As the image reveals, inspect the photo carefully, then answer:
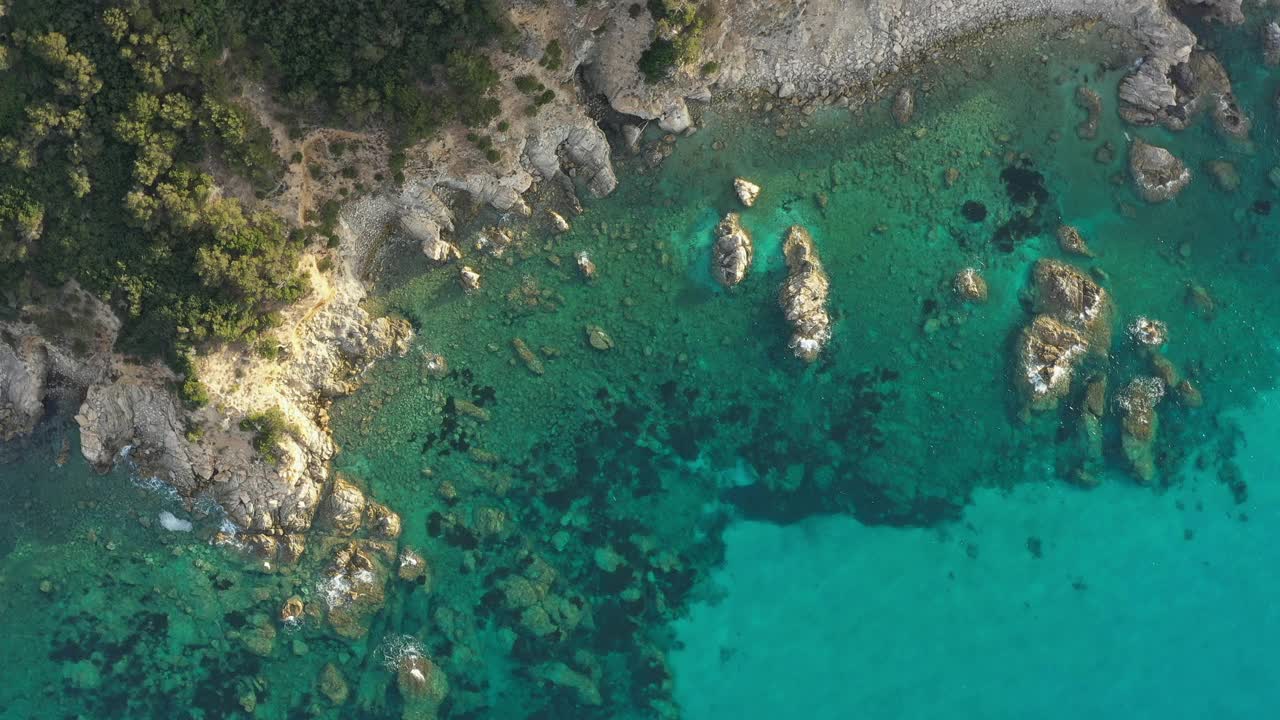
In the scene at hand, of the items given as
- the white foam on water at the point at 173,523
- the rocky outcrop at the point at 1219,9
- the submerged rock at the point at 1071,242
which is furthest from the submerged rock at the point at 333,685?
the rocky outcrop at the point at 1219,9

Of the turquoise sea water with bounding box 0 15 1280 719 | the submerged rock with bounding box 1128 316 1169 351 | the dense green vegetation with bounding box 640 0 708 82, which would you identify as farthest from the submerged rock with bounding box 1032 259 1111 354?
the dense green vegetation with bounding box 640 0 708 82

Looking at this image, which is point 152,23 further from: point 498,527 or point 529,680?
point 529,680

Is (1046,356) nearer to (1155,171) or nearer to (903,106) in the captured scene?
(1155,171)

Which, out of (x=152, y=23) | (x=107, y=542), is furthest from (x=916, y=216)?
(x=107, y=542)

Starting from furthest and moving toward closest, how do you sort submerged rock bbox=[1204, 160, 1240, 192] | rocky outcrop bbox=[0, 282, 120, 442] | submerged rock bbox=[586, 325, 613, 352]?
submerged rock bbox=[1204, 160, 1240, 192] < submerged rock bbox=[586, 325, 613, 352] < rocky outcrop bbox=[0, 282, 120, 442]

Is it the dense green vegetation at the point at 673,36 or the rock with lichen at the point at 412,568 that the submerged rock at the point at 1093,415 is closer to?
the dense green vegetation at the point at 673,36

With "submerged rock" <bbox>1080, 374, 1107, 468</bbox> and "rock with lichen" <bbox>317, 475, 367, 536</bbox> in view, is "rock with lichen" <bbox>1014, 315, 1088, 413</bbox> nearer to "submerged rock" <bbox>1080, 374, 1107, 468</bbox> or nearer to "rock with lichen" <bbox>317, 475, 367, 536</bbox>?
"submerged rock" <bbox>1080, 374, 1107, 468</bbox>

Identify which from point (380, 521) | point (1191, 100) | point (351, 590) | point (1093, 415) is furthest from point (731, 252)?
point (351, 590)
